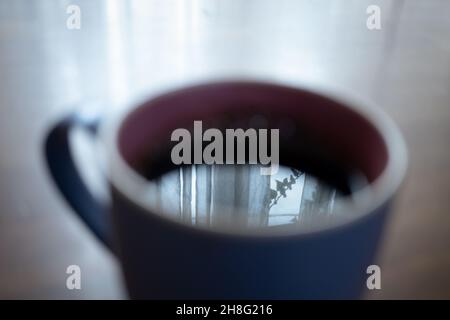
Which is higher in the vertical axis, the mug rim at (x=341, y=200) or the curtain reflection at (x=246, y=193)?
the mug rim at (x=341, y=200)

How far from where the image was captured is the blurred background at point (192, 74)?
0.27 metres

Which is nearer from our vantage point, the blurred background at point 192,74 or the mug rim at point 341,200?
the mug rim at point 341,200

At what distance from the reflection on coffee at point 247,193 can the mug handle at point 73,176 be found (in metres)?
0.03

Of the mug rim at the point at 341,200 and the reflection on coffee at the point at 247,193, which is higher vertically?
the mug rim at the point at 341,200

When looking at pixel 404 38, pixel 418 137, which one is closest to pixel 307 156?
pixel 418 137

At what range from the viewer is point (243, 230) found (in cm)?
16

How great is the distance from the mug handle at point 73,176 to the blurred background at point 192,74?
1.1 inches

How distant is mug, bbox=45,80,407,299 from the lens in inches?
6.5

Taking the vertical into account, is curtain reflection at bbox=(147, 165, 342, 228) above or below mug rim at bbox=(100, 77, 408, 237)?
below

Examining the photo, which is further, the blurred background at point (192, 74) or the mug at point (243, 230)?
the blurred background at point (192, 74)

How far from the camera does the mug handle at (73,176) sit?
0.21 m

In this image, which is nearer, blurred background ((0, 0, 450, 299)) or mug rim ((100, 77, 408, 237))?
mug rim ((100, 77, 408, 237))

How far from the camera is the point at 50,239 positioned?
274mm

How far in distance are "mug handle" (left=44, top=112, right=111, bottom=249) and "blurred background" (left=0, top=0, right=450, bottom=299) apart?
1.1 inches
